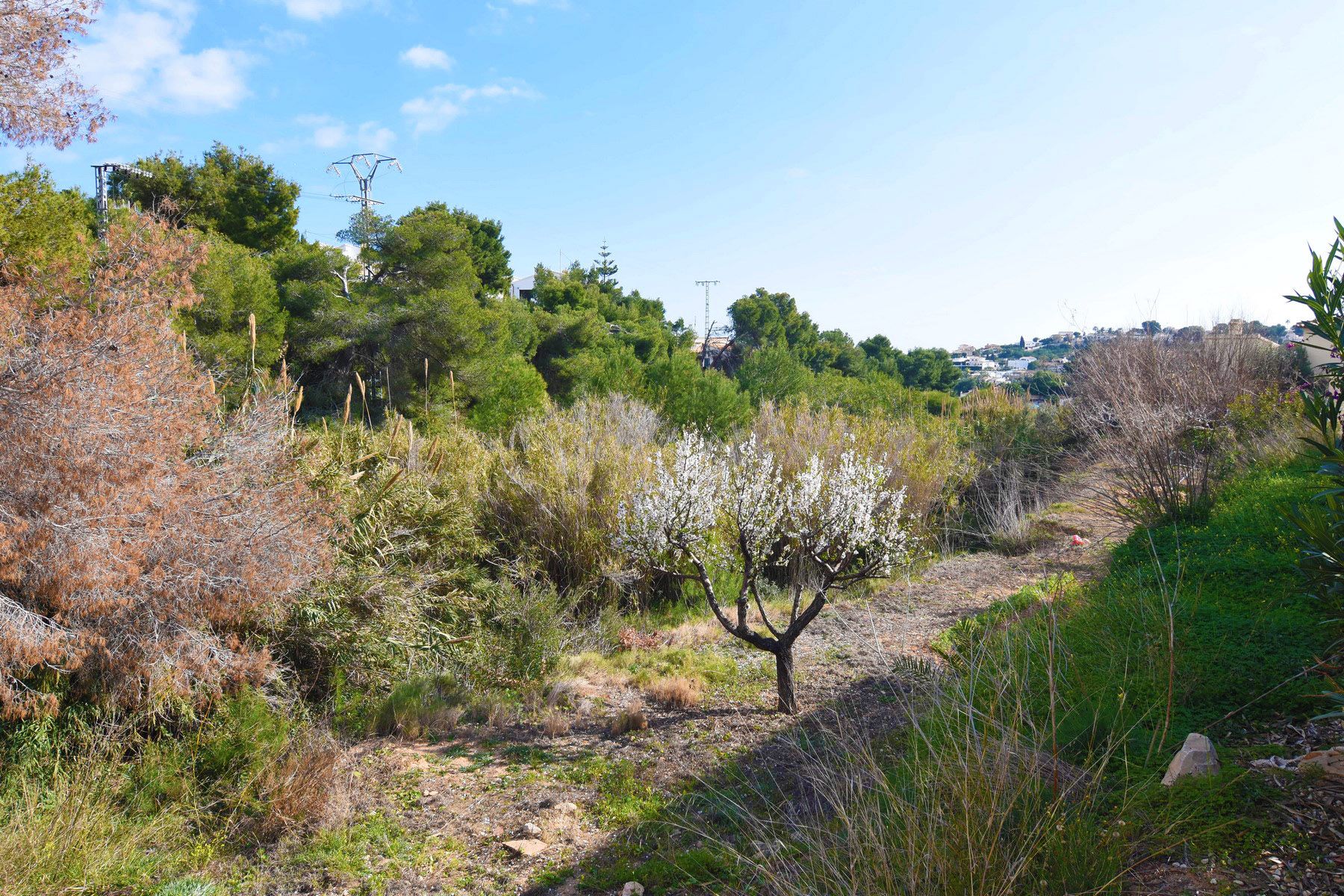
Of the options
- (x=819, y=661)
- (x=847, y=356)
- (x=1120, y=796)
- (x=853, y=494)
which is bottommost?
(x=819, y=661)

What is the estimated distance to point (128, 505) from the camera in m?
4.01

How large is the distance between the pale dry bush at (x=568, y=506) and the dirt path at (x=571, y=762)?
5.74 feet

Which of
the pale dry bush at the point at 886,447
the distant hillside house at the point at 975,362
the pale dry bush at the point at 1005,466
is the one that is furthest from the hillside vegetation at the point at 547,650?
the distant hillside house at the point at 975,362

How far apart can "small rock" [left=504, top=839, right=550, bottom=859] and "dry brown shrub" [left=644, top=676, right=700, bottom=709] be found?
2174mm

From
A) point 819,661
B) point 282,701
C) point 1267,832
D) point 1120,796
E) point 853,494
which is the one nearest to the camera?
point 1267,832

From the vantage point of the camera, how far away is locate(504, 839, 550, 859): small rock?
4.18m

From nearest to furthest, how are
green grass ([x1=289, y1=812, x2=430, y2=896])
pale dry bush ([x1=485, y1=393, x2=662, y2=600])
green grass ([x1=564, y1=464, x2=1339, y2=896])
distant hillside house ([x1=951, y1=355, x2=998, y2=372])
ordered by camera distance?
green grass ([x1=564, y1=464, x2=1339, y2=896]) → green grass ([x1=289, y1=812, x2=430, y2=896]) → pale dry bush ([x1=485, y1=393, x2=662, y2=600]) → distant hillside house ([x1=951, y1=355, x2=998, y2=372])

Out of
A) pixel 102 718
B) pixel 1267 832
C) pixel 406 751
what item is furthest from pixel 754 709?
pixel 102 718

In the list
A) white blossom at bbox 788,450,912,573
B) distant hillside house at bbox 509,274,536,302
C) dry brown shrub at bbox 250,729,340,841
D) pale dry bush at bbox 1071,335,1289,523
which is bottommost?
dry brown shrub at bbox 250,729,340,841

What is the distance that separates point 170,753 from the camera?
4.51m

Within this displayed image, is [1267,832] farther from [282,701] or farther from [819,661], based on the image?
[282,701]

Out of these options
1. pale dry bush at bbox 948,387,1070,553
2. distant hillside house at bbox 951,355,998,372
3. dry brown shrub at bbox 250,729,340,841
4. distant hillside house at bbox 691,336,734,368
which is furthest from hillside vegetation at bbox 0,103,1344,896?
distant hillside house at bbox 951,355,998,372

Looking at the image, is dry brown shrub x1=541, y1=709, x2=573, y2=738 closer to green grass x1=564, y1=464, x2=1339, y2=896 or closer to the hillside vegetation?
the hillside vegetation

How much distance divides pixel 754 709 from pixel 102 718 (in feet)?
14.6
